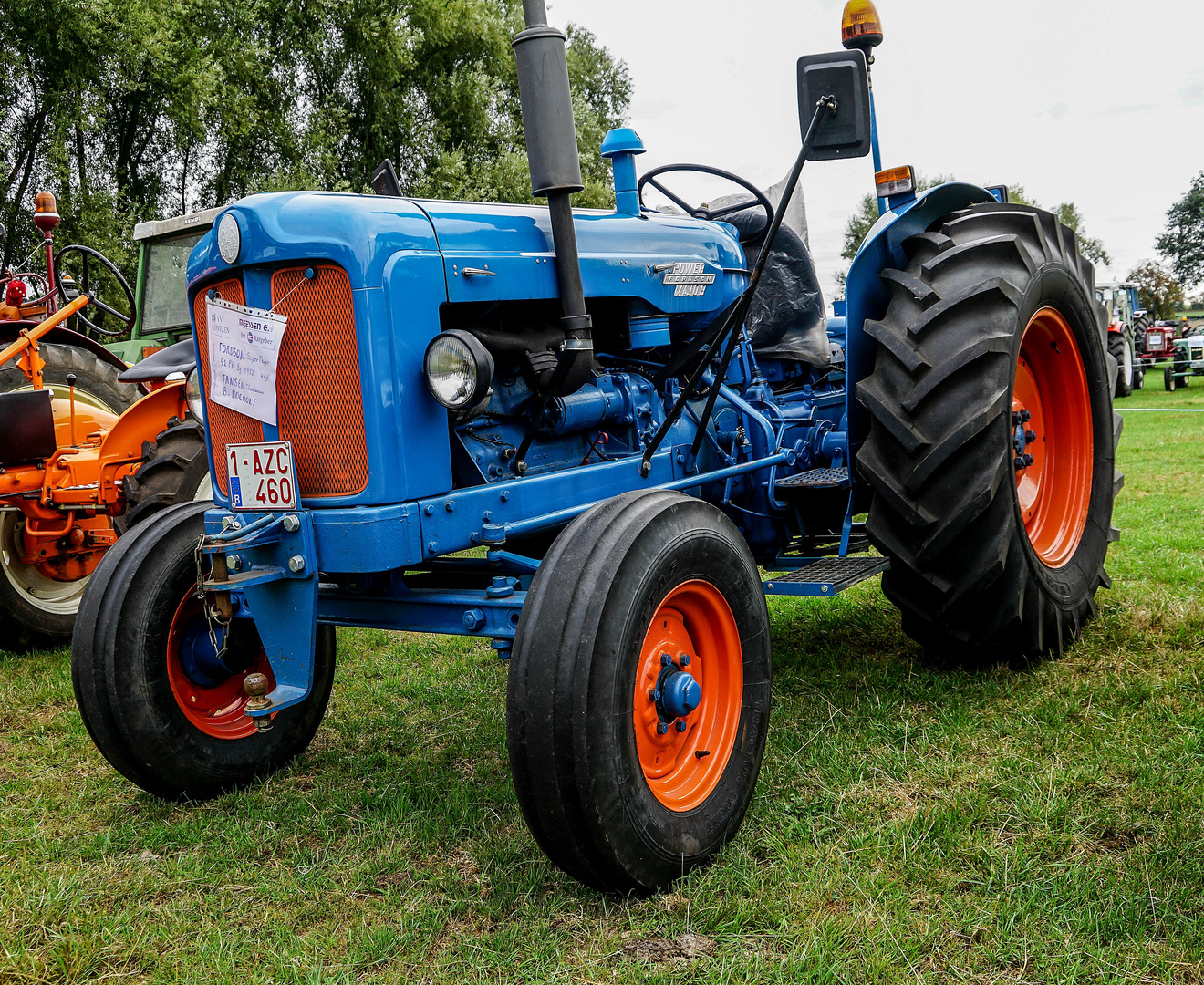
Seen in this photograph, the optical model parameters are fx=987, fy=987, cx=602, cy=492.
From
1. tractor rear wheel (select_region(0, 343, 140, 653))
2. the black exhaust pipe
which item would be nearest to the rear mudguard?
tractor rear wheel (select_region(0, 343, 140, 653))

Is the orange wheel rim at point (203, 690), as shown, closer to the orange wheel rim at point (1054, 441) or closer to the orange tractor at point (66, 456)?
the orange tractor at point (66, 456)

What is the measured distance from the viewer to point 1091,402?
3.90 meters

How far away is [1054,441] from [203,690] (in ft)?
10.6

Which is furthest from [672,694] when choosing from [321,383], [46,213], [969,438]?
[46,213]

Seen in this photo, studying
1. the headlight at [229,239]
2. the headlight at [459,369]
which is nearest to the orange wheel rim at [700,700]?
the headlight at [459,369]

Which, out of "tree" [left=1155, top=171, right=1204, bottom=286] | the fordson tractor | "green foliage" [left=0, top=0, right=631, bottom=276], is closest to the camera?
the fordson tractor

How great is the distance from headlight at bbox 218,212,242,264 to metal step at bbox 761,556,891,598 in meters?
1.80

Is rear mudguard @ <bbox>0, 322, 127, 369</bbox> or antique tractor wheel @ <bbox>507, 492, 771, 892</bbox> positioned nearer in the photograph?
antique tractor wheel @ <bbox>507, 492, 771, 892</bbox>

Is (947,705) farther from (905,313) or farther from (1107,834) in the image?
(905,313)

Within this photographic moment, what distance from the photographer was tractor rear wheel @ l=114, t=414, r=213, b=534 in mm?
4480

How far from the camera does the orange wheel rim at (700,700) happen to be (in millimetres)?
2332

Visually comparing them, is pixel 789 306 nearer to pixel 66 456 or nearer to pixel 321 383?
pixel 321 383

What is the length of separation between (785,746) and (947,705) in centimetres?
61

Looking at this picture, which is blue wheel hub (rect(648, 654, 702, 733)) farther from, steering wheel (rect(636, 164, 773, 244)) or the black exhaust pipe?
steering wheel (rect(636, 164, 773, 244))
